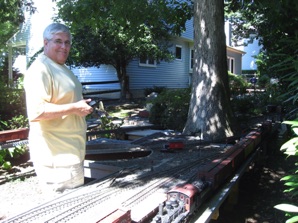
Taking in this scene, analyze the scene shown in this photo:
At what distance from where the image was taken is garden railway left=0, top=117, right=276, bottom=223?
96.2 inches

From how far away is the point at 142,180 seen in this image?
11.6ft

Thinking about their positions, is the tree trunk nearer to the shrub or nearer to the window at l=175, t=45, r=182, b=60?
the shrub

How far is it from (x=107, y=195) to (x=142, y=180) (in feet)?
2.07

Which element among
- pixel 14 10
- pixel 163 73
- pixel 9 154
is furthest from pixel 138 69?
pixel 9 154

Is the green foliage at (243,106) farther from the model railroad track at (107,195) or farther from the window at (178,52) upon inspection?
the window at (178,52)

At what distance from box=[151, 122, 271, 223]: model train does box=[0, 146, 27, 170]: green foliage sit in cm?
373

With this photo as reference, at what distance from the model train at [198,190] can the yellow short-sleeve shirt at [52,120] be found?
83cm

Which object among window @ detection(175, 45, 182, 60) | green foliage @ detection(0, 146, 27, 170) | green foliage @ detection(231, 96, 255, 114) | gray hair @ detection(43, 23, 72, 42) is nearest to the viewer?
gray hair @ detection(43, 23, 72, 42)

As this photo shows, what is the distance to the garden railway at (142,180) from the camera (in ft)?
8.02

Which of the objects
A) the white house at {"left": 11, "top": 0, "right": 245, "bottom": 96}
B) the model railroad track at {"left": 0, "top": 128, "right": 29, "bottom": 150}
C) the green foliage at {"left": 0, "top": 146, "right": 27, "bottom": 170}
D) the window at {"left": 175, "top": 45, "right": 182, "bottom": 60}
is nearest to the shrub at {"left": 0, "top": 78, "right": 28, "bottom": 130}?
the green foliage at {"left": 0, "top": 146, "right": 27, "bottom": 170}

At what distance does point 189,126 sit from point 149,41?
9.85 meters

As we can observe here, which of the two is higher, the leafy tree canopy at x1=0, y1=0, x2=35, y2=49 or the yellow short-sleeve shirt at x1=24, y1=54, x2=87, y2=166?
the leafy tree canopy at x1=0, y1=0, x2=35, y2=49

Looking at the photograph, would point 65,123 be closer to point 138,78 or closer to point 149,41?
point 149,41

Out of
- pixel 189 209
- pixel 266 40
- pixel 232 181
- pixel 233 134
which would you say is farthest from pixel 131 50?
pixel 189 209
